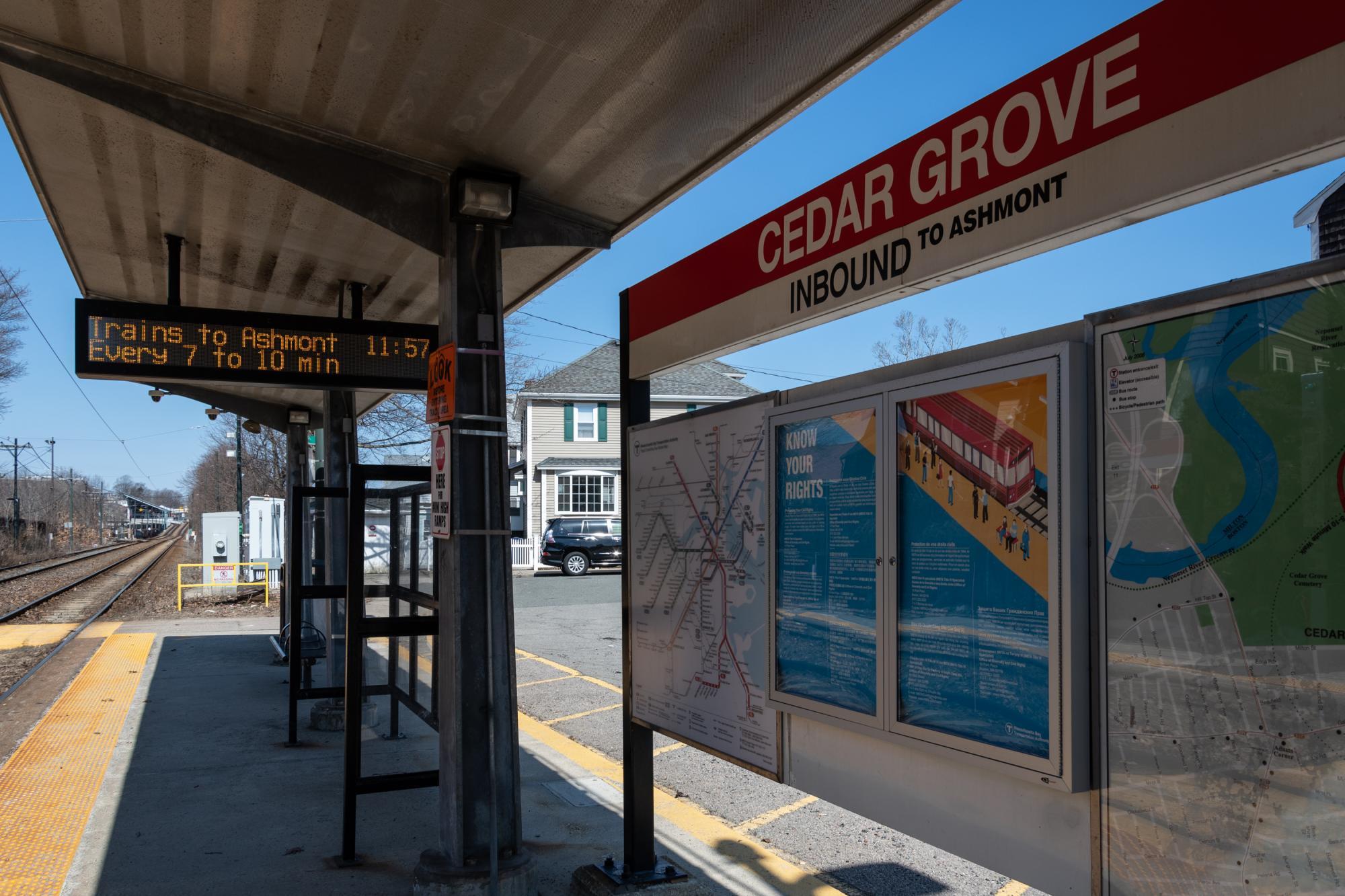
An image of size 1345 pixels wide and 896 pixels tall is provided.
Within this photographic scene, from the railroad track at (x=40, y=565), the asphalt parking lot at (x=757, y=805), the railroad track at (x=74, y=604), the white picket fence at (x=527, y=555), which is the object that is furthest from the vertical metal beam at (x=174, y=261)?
the railroad track at (x=40, y=565)

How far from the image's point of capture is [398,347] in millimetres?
6344

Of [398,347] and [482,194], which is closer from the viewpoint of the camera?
[482,194]

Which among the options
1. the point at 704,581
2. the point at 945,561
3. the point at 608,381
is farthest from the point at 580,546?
the point at 945,561

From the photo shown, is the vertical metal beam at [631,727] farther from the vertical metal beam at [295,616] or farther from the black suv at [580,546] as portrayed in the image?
the black suv at [580,546]

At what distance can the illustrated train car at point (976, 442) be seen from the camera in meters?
2.79

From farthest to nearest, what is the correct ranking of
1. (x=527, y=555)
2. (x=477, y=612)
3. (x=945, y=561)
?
(x=527, y=555) < (x=477, y=612) < (x=945, y=561)

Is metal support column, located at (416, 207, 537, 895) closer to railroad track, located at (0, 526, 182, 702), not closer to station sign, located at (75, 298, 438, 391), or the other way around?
station sign, located at (75, 298, 438, 391)

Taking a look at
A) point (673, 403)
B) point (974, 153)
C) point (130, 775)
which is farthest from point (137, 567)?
point (974, 153)

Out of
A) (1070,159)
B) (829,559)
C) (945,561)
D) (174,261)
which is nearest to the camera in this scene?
(1070,159)

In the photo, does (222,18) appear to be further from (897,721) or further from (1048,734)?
(1048,734)

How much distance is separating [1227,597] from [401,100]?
12.4ft

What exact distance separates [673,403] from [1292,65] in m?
34.2

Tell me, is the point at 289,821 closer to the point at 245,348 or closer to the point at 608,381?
the point at 245,348

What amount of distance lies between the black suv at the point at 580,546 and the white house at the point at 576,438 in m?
4.84
